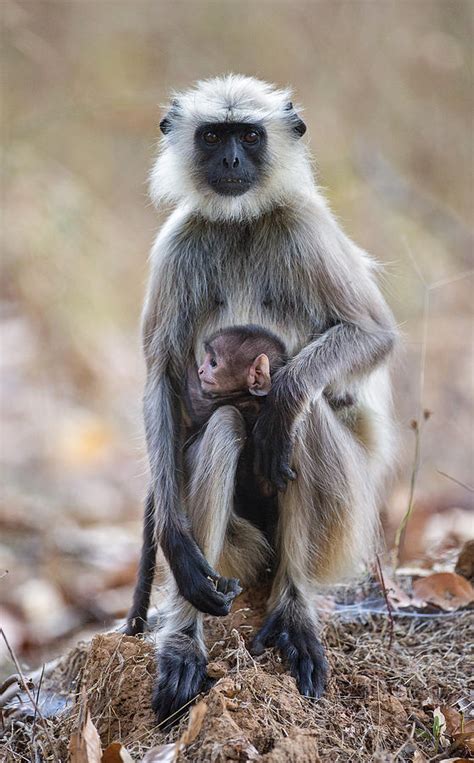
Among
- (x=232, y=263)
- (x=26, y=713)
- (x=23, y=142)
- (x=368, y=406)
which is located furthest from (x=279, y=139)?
(x=23, y=142)

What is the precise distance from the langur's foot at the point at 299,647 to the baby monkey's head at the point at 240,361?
0.89 meters

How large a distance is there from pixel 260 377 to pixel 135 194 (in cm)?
802

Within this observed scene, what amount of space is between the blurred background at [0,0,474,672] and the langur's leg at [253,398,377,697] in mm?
3260

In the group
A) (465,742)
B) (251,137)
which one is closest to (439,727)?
(465,742)

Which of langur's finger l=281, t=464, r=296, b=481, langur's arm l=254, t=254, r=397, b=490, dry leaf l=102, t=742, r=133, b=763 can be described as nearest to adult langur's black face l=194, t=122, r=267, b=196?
langur's arm l=254, t=254, r=397, b=490

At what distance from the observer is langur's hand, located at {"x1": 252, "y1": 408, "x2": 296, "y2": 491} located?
12.1 feet

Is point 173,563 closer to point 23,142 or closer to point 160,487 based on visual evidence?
point 160,487

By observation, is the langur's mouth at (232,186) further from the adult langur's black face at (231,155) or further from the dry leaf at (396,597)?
the dry leaf at (396,597)

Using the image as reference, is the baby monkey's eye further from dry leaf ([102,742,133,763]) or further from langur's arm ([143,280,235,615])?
dry leaf ([102,742,133,763])

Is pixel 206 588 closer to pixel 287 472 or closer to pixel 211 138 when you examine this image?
pixel 287 472

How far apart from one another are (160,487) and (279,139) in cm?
157

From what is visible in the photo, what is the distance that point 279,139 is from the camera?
14.1ft

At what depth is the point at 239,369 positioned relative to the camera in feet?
12.7

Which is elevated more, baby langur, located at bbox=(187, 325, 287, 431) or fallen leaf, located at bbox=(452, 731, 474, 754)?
baby langur, located at bbox=(187, 325, 287, 431)
